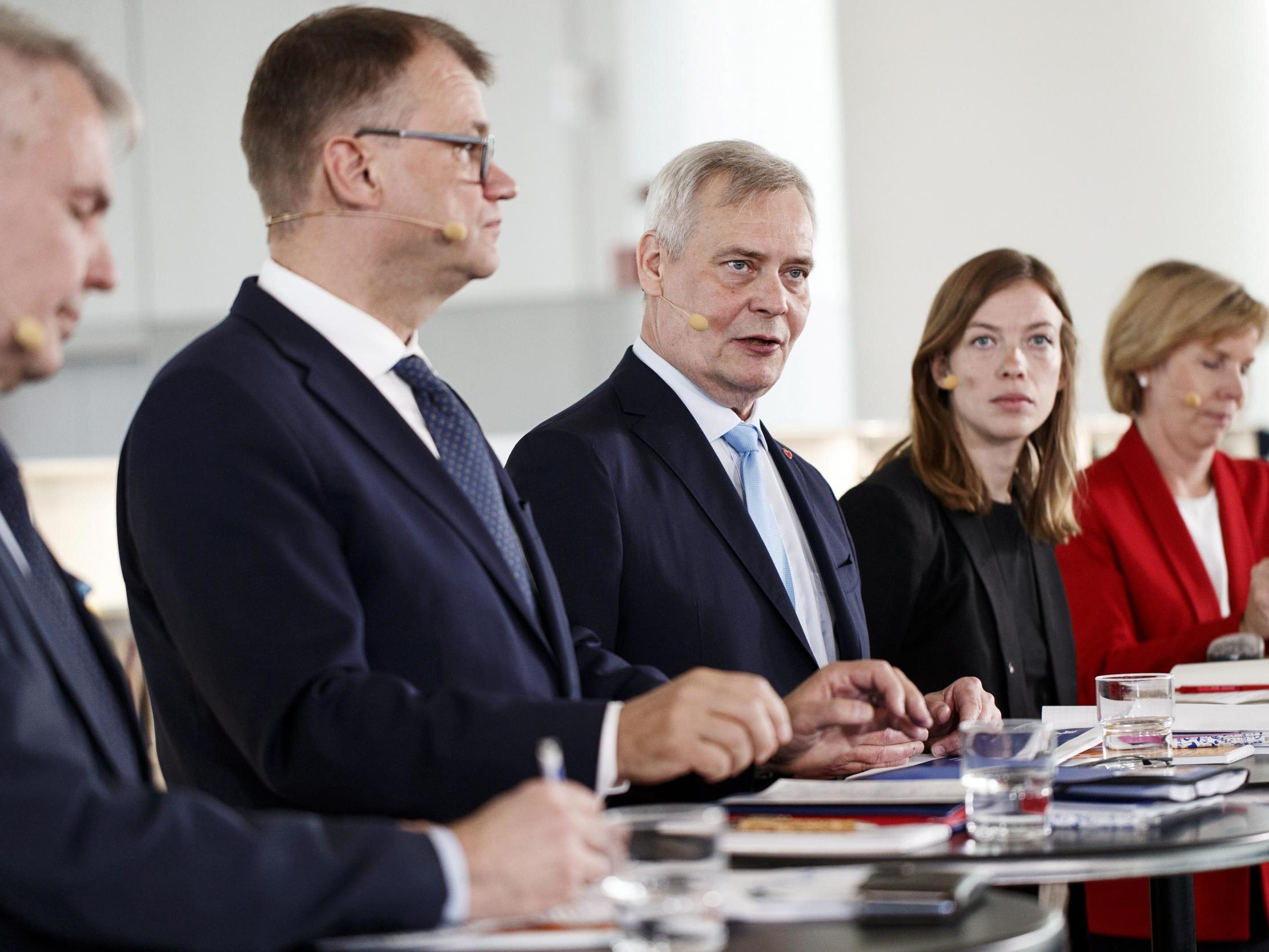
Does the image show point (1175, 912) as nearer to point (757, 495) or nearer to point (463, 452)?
point (757, 495)

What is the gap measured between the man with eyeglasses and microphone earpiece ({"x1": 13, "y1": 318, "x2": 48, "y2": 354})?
0.21m

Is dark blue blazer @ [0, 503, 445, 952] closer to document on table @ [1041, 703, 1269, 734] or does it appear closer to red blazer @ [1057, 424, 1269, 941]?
document on table @ [1041, 703, 1269, 734]

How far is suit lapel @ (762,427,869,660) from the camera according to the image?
2195 millimetres

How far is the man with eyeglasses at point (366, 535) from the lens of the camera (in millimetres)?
1302

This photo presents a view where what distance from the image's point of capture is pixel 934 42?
200 inches

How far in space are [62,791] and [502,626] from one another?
58 cm

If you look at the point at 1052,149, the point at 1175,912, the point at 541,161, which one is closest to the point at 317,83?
the point at 1175,912

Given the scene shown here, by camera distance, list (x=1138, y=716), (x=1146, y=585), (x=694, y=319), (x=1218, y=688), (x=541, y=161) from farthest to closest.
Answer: (x=541, y=161), (x=1146, y=585), (x=1218, y=688), (x=694, y=319), (x=1138, y=716)

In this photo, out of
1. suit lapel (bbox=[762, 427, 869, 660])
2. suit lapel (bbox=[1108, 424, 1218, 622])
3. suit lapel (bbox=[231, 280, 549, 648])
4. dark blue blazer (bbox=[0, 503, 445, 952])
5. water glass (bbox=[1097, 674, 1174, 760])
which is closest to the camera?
dark blue blazer (bbox=[0, 503, 445, 952])

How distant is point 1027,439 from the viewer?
10.0 feet

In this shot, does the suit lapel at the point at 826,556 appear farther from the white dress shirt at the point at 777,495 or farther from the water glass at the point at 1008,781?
the water glass at the point at 1008,781

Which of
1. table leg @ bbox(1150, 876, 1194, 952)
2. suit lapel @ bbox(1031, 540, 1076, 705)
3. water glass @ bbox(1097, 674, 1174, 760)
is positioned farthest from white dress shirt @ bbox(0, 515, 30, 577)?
suit lapel @ bbox(1031, 540, 1076, 705)

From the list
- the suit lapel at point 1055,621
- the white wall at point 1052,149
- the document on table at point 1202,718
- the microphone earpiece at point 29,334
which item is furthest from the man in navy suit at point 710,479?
the white wall at point 1052,149

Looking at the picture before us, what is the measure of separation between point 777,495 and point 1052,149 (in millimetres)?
3127
